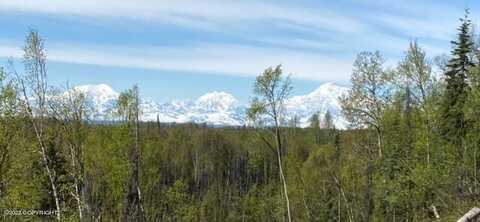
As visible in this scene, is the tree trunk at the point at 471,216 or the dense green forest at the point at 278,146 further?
the dense green forest at the point at 278,146

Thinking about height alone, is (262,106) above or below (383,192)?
above

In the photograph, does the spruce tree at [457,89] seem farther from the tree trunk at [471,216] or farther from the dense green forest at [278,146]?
the tree trunk at [471,216]

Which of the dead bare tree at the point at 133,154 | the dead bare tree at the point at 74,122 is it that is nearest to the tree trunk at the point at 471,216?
the dead bare tree at the point at 74,122

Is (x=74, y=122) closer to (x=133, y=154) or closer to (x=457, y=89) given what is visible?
(x=133, y=154)

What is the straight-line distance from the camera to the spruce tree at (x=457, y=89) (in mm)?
31922

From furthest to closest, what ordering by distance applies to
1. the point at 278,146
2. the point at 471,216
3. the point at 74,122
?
the point at 278,146
the point at 74,122
the point at 471,216

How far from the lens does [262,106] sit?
101 feet

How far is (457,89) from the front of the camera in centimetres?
3344

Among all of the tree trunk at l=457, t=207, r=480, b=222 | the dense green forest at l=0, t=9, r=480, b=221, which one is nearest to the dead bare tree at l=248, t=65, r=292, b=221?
the dense green forest at l=0, t=9, r=480, b=221

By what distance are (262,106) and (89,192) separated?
1000 cm

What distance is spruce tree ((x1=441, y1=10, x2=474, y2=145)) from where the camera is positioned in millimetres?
31922

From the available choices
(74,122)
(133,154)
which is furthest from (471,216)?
(133,154)

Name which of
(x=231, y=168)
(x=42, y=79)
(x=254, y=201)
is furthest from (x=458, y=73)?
(x=231, y=168)

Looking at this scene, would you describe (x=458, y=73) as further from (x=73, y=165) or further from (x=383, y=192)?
(x=73, y=165)
